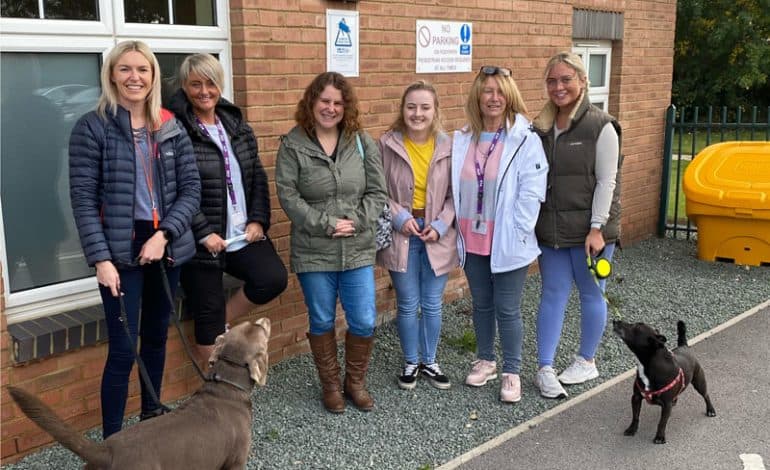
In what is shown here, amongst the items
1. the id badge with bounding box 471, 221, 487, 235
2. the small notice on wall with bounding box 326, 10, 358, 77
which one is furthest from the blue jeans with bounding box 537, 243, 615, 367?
the small notice on wall with bounding box 326, 10, 358, 77

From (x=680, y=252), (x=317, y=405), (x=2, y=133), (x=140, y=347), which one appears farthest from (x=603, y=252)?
(x=680, y=252)

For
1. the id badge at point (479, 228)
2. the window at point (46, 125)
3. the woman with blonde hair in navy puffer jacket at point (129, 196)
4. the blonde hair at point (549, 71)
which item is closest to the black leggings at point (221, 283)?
the woman with blonde hair in navy puffer jacket at point (129, 196)

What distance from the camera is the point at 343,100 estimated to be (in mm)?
4066

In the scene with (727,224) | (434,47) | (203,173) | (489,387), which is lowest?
(489,387)

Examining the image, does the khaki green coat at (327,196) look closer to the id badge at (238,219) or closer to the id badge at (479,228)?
the id badge at (238,219)

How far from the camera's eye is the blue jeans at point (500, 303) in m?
4.54

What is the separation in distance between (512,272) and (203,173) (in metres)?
1.89

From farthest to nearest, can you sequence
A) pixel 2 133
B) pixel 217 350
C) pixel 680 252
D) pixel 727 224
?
pixel 680 252, pixel 727 224, pixel 2 133, pixel 217 350

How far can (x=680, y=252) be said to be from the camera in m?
8.84

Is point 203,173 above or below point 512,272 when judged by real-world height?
above

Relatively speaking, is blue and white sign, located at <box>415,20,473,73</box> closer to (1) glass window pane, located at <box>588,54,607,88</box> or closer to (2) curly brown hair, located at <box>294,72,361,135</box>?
(2) curly brown hair, located at <box>294,72,361,135</box>

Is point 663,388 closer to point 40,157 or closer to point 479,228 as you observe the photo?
point 479,228

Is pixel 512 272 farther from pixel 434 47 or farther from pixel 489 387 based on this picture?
pixel 434 47

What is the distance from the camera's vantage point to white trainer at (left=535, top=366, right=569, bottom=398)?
15.5 feet
